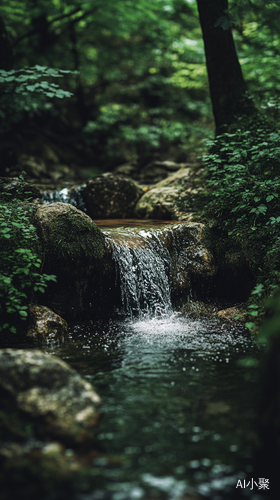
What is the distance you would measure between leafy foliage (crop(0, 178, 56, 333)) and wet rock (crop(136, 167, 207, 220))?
139 inches

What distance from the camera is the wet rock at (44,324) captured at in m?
4.63

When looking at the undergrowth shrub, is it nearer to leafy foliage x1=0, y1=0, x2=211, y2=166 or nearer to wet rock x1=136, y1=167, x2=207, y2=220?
wet rock x1=136, y1=167, x2=207, y2=220

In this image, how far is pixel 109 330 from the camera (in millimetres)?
5121

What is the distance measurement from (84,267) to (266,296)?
2.92m

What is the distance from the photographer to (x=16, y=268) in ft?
15.1

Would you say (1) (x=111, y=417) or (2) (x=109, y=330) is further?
(2) (x=109, y=330)

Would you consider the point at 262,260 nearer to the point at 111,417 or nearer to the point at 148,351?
the point at 148,351

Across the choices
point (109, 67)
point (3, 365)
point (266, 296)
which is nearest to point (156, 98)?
point (109, 67)

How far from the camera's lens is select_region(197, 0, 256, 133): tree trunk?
22.9 feet

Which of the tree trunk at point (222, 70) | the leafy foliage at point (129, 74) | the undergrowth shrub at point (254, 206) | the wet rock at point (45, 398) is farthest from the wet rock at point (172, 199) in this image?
the leafy foliage at point (129, 74)

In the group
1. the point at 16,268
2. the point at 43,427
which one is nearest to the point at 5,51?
the point at 16,268

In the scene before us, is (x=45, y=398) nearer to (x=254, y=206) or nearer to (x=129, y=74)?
(x=254, y=206)

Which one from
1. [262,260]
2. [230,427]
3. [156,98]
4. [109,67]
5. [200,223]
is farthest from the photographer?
[156,98]

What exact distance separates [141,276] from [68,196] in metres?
3.91
